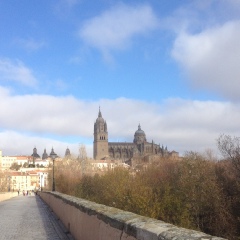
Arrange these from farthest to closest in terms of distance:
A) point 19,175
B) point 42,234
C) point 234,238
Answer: point 19,175
point 234,238
point 42,234

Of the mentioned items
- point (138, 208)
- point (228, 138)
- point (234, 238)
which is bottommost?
point (234, 238)

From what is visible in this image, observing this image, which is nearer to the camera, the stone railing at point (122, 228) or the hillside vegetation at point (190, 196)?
the stone railing at point (122, 228)

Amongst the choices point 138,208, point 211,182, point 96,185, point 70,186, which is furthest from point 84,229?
point 70,186

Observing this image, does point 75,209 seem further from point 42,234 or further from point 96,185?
point 96,185

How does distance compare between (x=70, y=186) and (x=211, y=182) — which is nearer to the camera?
(x=211, y=182)

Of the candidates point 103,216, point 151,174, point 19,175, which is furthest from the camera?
point 19,175

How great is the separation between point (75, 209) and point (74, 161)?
3923 inches

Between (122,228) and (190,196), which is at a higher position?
(122,228)

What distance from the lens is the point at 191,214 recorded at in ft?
94.1

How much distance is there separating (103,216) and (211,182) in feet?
87.9

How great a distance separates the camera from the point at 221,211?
28.3 m

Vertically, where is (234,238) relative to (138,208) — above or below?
below

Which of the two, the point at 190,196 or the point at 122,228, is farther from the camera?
the point at 190,196

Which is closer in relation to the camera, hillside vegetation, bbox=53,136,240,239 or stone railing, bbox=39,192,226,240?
stone railing, bbox=39,192,226,240
